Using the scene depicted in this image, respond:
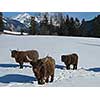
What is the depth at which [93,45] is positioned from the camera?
16.4 feet

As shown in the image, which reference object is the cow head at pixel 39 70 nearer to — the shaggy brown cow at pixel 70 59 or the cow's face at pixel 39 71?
the cow's face at pixel 39 71

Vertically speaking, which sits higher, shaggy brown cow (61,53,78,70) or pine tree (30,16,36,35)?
pine tree (30,16,36,35)

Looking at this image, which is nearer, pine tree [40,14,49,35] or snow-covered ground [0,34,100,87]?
snow-covered ground [0,34,100,87]

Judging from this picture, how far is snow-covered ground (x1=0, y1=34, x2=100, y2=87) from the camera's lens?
496 cm

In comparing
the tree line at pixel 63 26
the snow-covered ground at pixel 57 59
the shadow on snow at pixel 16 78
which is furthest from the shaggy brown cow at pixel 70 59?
the shadow on snow at pixel 16 78

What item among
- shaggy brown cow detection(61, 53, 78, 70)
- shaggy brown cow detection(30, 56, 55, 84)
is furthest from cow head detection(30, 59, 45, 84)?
shaggy brown cow detection(61, 53, 78, 70)

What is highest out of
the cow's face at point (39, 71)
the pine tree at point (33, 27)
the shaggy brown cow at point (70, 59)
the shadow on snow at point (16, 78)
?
the pine tree at point (33, 27)

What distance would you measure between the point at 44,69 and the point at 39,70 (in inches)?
2.0

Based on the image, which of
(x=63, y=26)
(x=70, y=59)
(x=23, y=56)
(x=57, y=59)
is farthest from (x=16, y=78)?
(x=63, y=26)

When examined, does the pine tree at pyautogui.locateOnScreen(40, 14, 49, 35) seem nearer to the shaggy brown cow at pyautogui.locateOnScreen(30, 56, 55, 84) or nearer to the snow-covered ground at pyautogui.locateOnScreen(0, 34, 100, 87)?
the snow-covered ground at pyautogui.locateOnScreen(0, 34, 100, 87)

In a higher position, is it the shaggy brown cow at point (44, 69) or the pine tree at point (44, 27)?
the pine tree at point (44, 27)

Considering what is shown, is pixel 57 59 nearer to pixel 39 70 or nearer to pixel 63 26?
pixel 39 70

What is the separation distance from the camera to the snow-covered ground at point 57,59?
496 cm
